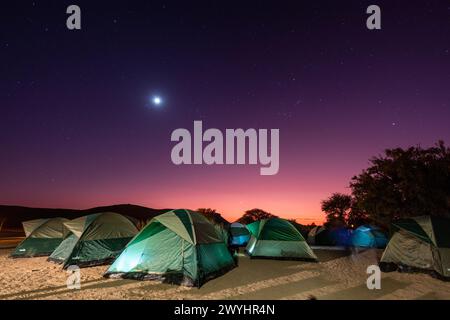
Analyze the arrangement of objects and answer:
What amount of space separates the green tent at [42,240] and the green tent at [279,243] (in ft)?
31.2

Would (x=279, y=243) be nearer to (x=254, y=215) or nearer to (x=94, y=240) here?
(x=94, y=240)

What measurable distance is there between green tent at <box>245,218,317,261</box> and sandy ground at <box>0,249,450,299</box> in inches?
68.1

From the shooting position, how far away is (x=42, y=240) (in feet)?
Answer: 48.7

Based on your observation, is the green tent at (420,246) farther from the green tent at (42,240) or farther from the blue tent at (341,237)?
the blue tent at (341,237)

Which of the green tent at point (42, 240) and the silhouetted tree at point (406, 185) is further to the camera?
the silhouetted tree at point (406, 185)

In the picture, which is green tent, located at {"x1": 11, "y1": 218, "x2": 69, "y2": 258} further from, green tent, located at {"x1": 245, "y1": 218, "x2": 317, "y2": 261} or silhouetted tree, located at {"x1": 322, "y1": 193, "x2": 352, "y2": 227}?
silhouetted tree, located at {"x1": 322, "y1": 193, "x2": 352, "y2": 227}

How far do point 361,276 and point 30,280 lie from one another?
10.4 meters

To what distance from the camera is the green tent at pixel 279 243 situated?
13.3 meters

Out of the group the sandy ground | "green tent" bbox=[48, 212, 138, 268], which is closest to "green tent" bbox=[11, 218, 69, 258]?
"green tent" bbox=[48, 212, 138, 268]

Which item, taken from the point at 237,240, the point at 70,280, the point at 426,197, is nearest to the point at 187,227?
the point at 70,280

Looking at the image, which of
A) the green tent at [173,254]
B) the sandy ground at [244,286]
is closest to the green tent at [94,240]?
the sandy ground at [244,286]

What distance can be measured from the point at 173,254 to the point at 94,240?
443cm

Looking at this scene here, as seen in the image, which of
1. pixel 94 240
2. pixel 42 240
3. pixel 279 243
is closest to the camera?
pixel 94 240

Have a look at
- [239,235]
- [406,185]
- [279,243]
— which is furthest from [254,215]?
[279,243]
